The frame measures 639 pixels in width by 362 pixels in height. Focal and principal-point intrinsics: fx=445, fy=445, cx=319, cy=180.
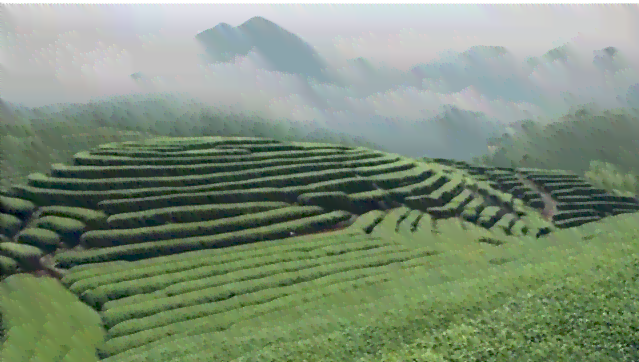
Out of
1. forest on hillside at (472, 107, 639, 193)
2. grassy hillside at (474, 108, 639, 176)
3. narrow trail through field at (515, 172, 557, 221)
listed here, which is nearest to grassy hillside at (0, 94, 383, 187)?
narrow trail through field at (515, 172, 557, 221)

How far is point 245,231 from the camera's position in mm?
24297

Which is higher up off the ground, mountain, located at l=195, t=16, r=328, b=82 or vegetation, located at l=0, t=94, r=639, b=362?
mountain, located at l=195, t=16, r=328, b=82

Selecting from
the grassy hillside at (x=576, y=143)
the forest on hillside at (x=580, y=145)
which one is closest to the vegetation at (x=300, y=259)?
the forest on hillside at (x=580, y=145)

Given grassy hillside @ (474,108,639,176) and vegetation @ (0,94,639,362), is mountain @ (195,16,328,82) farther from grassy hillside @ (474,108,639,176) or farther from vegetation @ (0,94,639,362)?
grassy hillside @ (474,108,639,176)

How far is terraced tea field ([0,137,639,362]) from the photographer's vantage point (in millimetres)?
17438

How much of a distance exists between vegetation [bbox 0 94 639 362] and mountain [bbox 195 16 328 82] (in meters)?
7.27

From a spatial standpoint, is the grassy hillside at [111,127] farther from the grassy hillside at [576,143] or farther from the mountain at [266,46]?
the grassy hillside at [576,143]

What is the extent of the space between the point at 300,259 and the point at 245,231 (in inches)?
149

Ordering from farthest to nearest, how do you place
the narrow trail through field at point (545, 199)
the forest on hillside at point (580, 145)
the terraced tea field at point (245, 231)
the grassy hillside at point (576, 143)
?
1. the grassy hillside at point (576, 143)
2. the forest on hillside at point (580, 145)
3. the narrow trail through field at point (545, 199)
4. the terraced tea field at point (245, 231)

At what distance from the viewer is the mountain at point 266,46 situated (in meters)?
33.4

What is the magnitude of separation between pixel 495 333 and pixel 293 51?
2845 cm

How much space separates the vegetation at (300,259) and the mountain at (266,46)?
7.27 m

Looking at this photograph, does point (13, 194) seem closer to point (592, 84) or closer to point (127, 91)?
point (127, 91)

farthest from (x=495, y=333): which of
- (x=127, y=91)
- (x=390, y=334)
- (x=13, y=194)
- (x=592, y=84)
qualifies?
(x=592, y=84)
